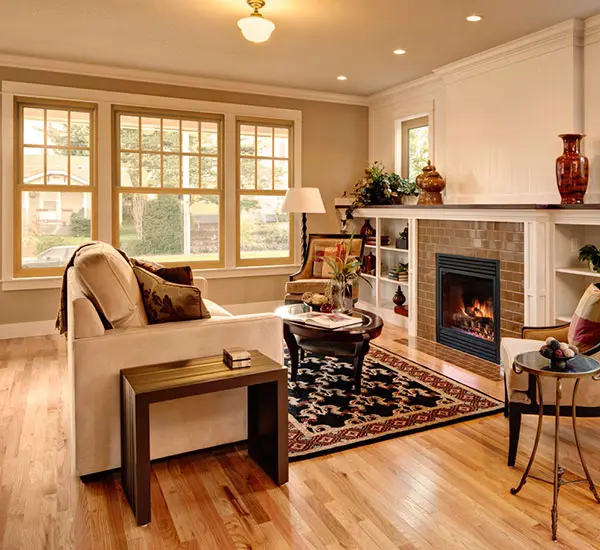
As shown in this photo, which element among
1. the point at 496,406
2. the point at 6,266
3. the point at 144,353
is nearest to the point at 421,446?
the point at 496,406

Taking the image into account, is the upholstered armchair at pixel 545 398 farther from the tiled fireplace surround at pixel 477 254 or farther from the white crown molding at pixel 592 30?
the white crown molding at pixel 592 30

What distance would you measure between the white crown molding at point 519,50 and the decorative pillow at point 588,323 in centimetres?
238

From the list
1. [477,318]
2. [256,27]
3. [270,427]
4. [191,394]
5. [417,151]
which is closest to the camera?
[191,394]

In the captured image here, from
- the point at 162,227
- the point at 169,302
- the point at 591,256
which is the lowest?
the point at 169,302

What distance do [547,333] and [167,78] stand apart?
464 centimetres

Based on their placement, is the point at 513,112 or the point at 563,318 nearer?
the point at 563,318

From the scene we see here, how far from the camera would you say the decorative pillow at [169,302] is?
2775 mm

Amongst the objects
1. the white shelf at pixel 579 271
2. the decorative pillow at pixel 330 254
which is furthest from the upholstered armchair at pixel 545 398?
the decorative pillow at pixel 330 254

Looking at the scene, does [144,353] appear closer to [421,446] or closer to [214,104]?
[421,446]

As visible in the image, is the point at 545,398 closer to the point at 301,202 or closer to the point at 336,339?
the point at 336,339

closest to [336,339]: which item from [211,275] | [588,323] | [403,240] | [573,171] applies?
[588,323]

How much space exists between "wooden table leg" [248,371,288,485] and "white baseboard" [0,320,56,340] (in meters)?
3.62

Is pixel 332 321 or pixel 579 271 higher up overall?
pixel 579 271

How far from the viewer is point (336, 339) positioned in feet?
11.6
